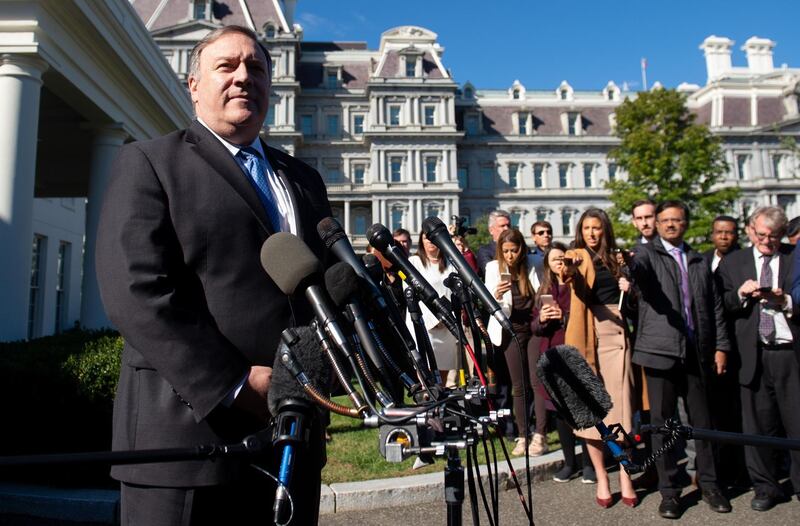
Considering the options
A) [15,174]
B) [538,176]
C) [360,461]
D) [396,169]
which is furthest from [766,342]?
[538,176]

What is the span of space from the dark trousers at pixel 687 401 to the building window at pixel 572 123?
58.8 metres

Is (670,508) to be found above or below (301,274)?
below

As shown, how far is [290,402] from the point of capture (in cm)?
131

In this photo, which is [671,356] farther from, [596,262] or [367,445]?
[367,445]

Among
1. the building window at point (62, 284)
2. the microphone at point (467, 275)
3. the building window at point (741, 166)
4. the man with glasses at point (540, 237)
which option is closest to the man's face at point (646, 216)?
the man with glasses at point (540, 237)

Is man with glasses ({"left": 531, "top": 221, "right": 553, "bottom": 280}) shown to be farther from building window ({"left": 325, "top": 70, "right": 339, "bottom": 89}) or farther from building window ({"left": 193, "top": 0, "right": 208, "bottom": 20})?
building window ({"left": 325, "top": 70, "right": 339, "bottom": 89})

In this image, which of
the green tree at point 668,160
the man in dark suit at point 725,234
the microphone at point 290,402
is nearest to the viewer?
the microphone at point 290,402

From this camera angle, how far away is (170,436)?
183 centimetres

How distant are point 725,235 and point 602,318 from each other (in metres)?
2.29

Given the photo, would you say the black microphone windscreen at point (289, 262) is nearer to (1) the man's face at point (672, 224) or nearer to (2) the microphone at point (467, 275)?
(2) the microphone at point (467, 275)

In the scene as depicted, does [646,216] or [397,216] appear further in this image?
[397,216]

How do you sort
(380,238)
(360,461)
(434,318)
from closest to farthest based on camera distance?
(380,238), (360,461), (434,318)

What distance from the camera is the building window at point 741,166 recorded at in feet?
186

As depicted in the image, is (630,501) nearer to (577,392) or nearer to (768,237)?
(768,237)
